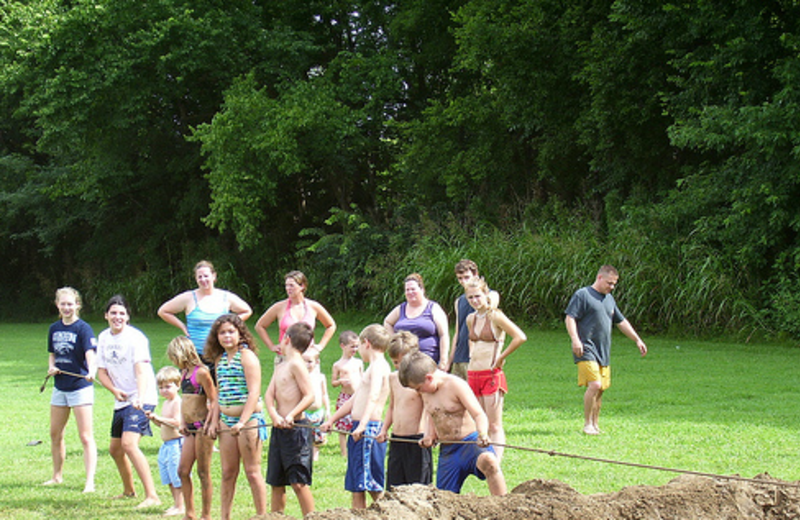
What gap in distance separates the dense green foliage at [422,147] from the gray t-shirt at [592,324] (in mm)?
8417

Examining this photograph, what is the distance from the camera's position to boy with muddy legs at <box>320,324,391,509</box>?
555cm

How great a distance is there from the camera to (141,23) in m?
25.7

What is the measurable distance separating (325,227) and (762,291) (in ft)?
52.3

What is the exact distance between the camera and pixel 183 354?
636cm

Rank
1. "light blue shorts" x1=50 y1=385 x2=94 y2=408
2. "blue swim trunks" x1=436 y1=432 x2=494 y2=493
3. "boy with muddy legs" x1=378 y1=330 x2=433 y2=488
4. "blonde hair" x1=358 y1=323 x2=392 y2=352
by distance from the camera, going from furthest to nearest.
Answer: "light blue shorts" x1=50 y1=385 x2=94 y2=408 → "blonde hair" x1=358 y1=323 x2=392 y2=352 → "boy with muddy legs" x1=378 y1=330 x2=433 y2=488 → "blue swim trunks" x1=436 y1=432 x2=494 y2=493

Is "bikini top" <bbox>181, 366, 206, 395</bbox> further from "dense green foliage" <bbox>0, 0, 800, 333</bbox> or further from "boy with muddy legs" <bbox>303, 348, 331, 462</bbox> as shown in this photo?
"dense green foliage" <bbox>0, 0, 800, 333</bbox>

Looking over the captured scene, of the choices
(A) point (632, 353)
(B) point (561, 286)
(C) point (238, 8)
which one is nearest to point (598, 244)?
(B) point (561, 286)

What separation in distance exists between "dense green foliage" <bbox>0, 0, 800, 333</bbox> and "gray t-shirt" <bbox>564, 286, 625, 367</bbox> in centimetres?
842

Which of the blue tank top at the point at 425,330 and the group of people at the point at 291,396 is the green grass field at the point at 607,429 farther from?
the blue tank top at the point at 425,330

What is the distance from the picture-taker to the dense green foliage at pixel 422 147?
17.1m

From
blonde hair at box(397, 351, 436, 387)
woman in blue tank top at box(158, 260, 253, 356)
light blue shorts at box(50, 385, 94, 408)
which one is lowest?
light blue shorts at box(50, 385, 94, 408)

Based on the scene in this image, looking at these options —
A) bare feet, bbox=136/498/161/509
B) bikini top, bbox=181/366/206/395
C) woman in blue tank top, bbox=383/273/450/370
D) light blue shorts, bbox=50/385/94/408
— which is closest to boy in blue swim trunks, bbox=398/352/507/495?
bikini top, bbox=181/366/206/395

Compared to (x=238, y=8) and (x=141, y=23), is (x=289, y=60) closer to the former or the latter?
(x=238, y=8)

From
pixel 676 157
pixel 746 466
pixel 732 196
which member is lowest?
pixel 746 466
